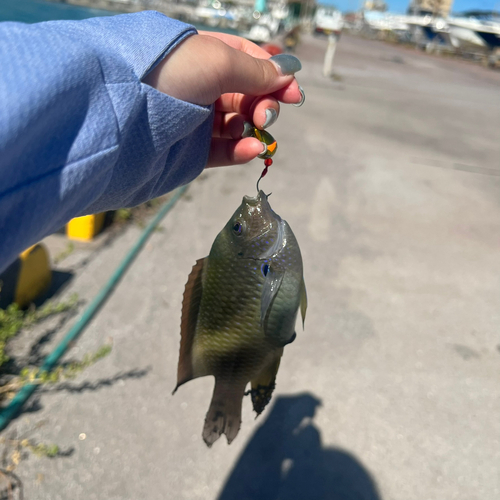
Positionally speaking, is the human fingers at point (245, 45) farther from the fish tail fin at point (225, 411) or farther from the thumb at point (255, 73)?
the fish tail fin at point (225, 411)

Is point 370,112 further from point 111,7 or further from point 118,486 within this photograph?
point 111,7

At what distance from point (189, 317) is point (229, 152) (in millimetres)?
775

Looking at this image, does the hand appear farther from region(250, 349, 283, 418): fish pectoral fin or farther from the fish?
region(250, 349, 283, 418): fish pectoral fin

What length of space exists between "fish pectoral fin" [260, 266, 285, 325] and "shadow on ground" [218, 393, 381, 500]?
173 centimetres

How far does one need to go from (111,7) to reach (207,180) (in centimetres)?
2784

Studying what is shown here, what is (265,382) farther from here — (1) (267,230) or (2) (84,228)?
(2) (84,228)

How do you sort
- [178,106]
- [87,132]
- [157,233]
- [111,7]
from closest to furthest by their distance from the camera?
[87,132] < [178,106] < [157,233] < [111,7]

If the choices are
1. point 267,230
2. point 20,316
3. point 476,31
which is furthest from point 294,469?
point 476,31

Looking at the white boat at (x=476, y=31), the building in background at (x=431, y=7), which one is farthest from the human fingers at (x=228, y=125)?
the building in background at (x=431, y=7)

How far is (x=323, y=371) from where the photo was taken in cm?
332

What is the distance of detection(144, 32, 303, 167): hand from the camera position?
1.24 metres

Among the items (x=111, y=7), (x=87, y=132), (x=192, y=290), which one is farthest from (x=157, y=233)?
(x=111, y=7)

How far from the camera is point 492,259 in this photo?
5012mm

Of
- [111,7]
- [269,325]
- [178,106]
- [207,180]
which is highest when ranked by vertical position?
[178,106]
